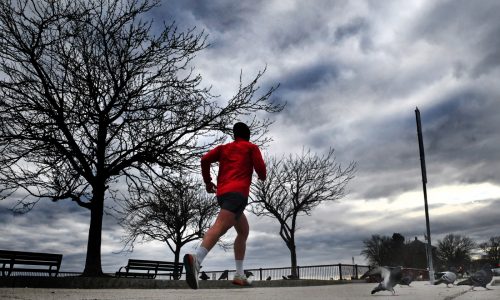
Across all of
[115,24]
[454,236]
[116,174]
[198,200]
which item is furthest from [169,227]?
[454,236]

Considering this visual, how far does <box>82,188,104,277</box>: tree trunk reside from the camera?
13.7 m

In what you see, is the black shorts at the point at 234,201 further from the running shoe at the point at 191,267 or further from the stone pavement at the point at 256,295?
the stone pavement at the point at 256,295

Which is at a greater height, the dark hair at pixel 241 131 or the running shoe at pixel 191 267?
→ the dark hair at pixel 241 131

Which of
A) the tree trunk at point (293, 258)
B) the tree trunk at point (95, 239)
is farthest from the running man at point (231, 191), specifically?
the tree trunk at point (293, 258)

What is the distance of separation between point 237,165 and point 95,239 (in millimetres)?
10883

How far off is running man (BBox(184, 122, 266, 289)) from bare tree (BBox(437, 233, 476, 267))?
9372 cm

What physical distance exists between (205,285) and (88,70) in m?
7.54

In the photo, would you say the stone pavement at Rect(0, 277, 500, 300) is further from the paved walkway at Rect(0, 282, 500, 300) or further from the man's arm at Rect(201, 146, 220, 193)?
the man's arm at Rect(201, 146, 220, 193)

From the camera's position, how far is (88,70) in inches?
525

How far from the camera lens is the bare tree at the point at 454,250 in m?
88.8

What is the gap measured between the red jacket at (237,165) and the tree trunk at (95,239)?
10585 mm

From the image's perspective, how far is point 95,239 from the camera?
13.9 metres

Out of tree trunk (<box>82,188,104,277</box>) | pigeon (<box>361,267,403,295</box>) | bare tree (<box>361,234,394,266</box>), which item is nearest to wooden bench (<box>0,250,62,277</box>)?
tree trunk (<box>82,188,104,277</box>)

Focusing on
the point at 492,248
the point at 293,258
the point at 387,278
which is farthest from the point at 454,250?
the point at 387,278
